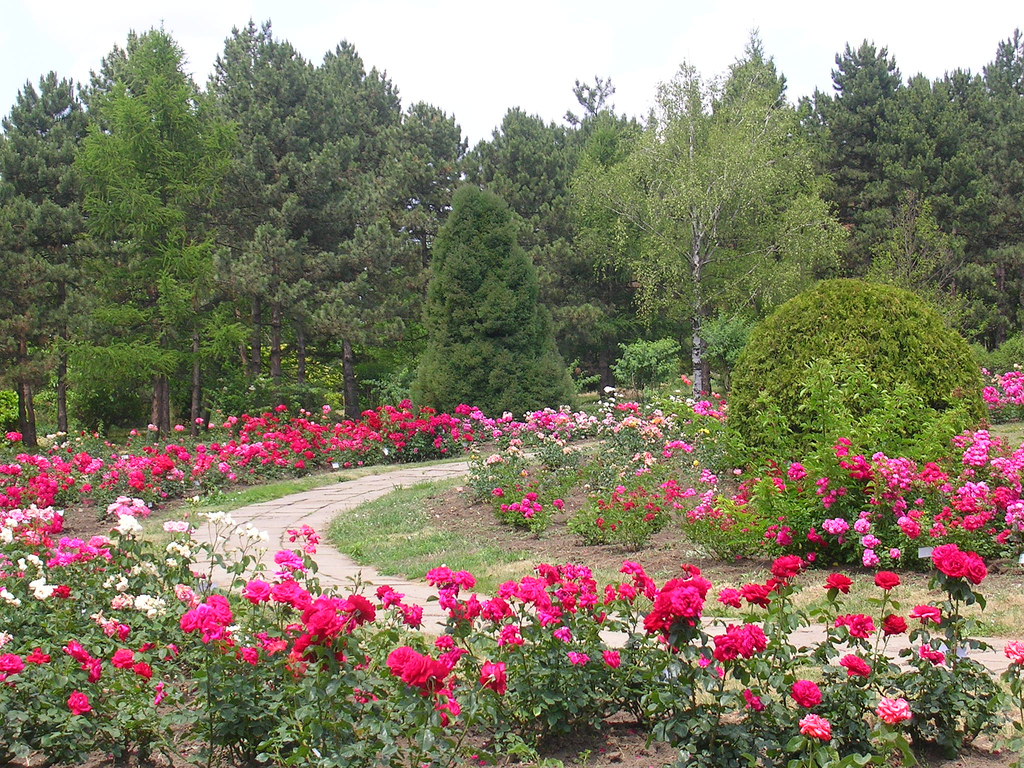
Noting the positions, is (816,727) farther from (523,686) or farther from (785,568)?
(523,686)

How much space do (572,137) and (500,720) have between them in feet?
96.6

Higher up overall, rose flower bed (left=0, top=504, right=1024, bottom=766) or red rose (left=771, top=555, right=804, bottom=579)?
red rose (left=771, top=555, right=804, bottom=579)

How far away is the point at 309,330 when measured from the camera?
22.1m

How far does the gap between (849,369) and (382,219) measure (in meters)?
Answer: 16.5

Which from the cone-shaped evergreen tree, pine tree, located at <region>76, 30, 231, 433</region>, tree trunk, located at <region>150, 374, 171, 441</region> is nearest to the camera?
the cone-shaped evergreen tree

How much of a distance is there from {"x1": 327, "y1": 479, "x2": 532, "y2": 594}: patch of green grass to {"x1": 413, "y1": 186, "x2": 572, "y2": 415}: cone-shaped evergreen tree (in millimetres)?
5563

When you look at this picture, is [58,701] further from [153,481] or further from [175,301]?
[175,301]

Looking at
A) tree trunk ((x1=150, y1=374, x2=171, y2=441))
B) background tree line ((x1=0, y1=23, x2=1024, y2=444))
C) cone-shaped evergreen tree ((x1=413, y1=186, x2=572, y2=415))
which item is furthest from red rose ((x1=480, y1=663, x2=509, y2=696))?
tree trunk ((x1=150, y1=374, x2=171, y2=441))

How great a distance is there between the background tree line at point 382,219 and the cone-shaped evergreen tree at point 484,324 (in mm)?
389

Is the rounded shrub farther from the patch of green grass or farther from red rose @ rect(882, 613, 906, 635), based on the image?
red rose @ rect(882, 613, 906, 635)

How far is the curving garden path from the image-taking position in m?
3.62

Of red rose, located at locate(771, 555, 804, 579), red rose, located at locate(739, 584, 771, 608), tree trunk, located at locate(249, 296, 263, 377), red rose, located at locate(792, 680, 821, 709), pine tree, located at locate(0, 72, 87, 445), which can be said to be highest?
pine tree, located at locate(0, 72, 87, 445)

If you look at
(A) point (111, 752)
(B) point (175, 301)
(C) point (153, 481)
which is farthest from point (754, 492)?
(B) point (175, 301)

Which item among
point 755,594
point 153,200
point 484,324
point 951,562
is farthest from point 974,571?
point 153,200
